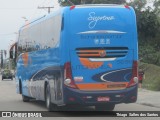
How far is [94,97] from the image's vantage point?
17.2 m

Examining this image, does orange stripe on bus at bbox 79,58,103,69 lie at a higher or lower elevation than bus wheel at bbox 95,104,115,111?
higher

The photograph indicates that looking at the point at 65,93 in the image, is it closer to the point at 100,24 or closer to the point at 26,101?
the point at 100,24

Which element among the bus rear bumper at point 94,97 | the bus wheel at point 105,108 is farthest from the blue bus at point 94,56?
the bus wheel at point 105,108

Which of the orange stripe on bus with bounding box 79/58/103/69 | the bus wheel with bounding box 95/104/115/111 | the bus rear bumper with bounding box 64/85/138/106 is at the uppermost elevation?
the orange stripe on bus with bounding box 79/58/103/69

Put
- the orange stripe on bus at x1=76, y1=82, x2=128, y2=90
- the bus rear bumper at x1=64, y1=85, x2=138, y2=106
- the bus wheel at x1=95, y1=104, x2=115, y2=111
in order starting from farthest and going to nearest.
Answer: the bus wheel at x1=95, y1=104, x2=115, y2=111, the orange stripe on bus at x1=76, y1=82, x2=128, y2=90, the bus rear bumper at x1=64, y1=85, x2=138, y2=106

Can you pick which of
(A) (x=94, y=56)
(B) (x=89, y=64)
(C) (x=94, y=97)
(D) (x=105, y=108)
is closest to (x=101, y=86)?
(C) (x=94, y=97)

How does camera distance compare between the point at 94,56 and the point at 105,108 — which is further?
the point at 105,108

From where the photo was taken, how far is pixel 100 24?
57.5ft

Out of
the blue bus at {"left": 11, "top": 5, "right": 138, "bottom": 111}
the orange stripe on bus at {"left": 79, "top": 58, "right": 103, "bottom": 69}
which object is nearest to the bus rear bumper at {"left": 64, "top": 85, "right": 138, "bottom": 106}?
the blue bus at {"left": 11, "top": 5, "right": 138, "bottom": 111}

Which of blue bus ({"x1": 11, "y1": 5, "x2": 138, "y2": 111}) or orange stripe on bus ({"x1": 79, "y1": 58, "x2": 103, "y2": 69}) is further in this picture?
orange stripe on bus ({"x1": 79, "y1": 58, "x2": 103, "y2": 69})

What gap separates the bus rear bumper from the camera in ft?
56.2

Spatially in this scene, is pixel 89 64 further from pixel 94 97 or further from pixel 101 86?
pixel 94 97

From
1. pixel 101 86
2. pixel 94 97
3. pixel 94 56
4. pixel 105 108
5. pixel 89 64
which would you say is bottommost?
pixel 105 108

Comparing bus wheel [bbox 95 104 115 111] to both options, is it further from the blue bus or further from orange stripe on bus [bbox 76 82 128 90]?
orange stripe on bus [bbox 76 82 128 90]
